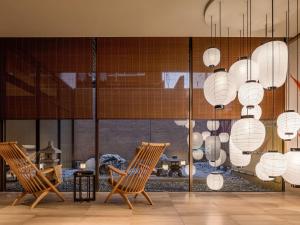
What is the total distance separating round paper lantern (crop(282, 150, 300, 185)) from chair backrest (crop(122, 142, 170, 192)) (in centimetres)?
198

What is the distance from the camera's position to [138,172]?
206 inches

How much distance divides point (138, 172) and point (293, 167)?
7.80 ft

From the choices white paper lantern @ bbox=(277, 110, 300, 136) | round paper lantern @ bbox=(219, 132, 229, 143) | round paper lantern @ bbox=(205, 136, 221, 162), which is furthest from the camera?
round paper lantern @ bbox=(219, 132, 229, 143)

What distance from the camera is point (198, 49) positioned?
6.68m

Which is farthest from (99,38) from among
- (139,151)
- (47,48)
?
(139,151)

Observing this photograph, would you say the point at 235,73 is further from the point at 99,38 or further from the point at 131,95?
the point at 99,38

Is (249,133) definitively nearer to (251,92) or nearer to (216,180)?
(251,92)

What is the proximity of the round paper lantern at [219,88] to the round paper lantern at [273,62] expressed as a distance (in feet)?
1.35

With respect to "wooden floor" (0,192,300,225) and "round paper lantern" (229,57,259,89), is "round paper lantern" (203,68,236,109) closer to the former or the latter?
"round paper lantern" (229,57,259,89)

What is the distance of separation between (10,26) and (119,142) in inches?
164

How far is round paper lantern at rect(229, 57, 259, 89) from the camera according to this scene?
412cm

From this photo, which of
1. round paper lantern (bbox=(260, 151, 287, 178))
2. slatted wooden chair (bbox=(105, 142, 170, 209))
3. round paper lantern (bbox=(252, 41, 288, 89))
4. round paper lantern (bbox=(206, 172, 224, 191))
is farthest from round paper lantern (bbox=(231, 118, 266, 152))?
round paper lantern (bbox=(206, 172, 224, 191))

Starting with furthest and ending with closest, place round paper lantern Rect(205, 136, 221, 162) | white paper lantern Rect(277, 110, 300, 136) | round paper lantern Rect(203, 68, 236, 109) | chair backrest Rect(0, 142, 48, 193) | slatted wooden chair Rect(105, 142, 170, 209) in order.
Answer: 1. round paper lantern Rect(205, 136, 221, 162)
2. slatted wooden chair Rect(105, 142, 170, 209)
3. chair backrest Rect(0, 142, 48, 193)
4. round paper lantern Rect(203, 68, 236, 109)
5. white paper lantern Rect(277, 110, 300, 136)

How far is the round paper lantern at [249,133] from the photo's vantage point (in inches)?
137
